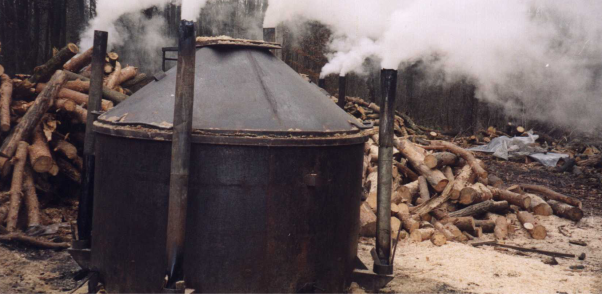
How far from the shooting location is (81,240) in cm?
428

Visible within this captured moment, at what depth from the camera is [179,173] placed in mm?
3227

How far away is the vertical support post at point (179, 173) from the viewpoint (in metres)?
3.23

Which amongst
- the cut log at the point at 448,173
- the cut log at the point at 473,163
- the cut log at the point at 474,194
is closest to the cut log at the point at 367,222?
the cut log at the point at 474,194

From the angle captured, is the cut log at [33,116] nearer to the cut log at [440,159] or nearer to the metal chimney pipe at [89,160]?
the metal chimney pipe at [89,160]

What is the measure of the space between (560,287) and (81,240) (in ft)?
14.1

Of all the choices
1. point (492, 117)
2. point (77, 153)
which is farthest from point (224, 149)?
point (492, 117)

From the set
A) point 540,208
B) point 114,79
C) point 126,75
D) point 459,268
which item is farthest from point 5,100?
point 540,208

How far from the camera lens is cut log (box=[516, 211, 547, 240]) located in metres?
6.61

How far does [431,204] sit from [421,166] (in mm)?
705

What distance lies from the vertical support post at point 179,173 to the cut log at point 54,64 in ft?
14.4

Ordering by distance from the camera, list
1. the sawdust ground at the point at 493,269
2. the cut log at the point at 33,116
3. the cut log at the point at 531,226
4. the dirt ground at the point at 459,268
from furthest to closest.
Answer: the cut log at the point at 531,226
the cut log at the point at 33,116
the sawdust ground at the point at 493,269
the dirt ground at the point at 459,268

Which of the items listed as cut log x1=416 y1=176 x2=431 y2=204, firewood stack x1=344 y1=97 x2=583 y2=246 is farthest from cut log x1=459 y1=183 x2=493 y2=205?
cut log x1=416 y1=176 x2=431 y2=204

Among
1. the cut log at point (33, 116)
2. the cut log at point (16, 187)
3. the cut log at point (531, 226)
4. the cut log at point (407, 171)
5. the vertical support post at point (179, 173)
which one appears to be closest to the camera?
the vertical support post at point (179, 173)

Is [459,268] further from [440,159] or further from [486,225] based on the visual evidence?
[440,159]
